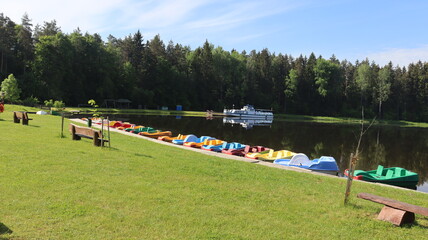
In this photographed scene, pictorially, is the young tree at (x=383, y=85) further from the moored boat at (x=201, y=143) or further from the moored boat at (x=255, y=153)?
the moored boat at (x=201, y=143)

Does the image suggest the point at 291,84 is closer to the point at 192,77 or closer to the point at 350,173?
the point at 192,77

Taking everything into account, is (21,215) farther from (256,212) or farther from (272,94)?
(272,94)

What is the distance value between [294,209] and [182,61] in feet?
292

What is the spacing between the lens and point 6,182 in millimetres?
6719

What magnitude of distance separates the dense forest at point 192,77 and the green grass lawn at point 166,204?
204ft

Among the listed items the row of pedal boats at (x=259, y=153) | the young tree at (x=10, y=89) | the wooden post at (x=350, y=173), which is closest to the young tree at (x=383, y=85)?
the row of pedal boats at (x=259, y=153)

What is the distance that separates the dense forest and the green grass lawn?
62.2m

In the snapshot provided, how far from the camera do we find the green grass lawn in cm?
515

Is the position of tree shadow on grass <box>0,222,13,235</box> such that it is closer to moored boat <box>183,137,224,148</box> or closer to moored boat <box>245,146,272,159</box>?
moored boat <box>245,146,272,159</box>

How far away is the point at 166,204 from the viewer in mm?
6312

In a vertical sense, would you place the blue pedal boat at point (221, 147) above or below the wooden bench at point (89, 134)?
below

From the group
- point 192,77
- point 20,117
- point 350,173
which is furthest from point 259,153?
point 192,77

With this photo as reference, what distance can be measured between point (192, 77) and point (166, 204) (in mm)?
84910

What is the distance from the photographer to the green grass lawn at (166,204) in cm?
515
